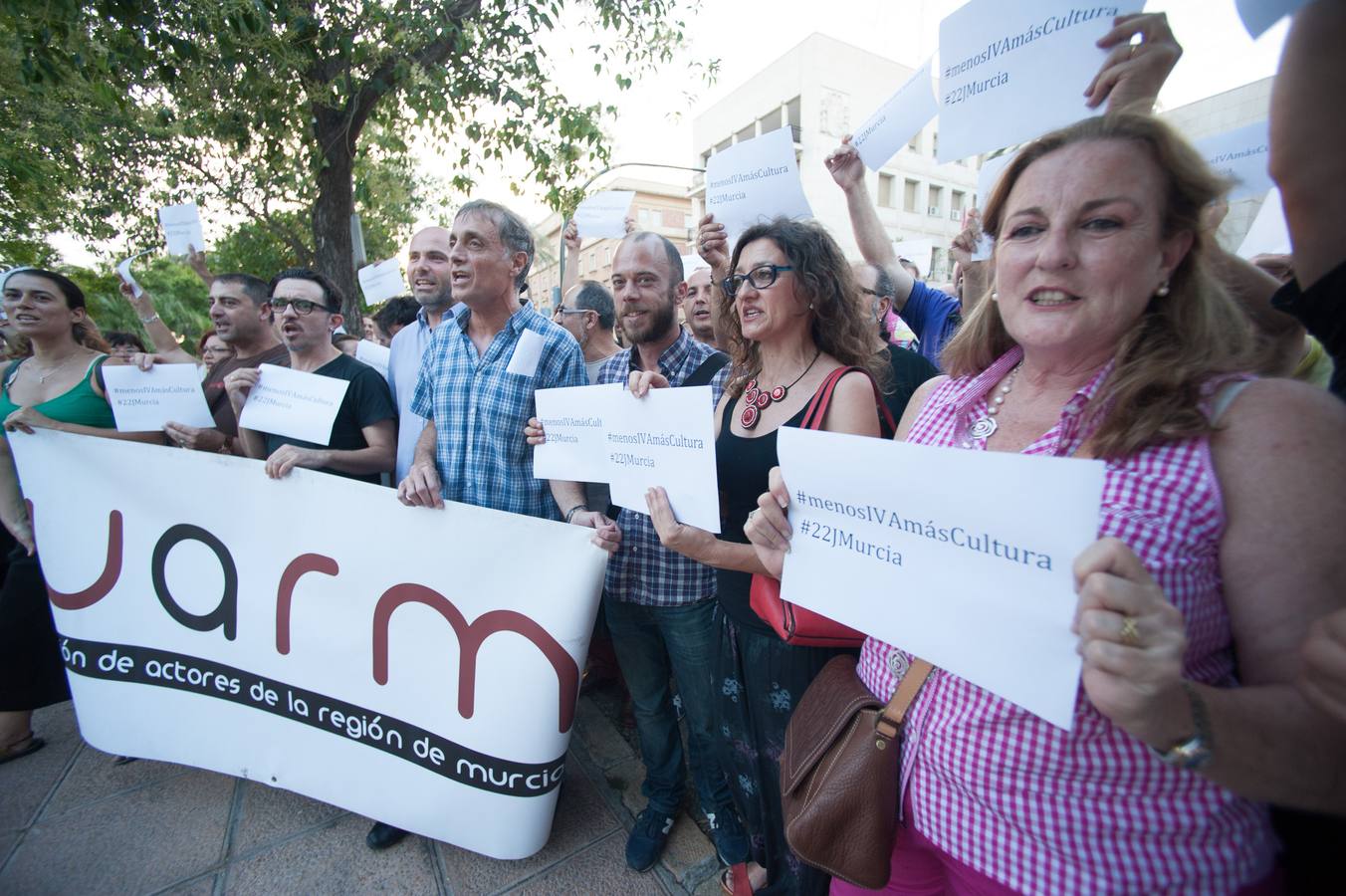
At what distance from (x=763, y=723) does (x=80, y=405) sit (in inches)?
155

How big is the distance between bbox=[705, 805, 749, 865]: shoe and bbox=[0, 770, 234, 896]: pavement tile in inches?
80.0

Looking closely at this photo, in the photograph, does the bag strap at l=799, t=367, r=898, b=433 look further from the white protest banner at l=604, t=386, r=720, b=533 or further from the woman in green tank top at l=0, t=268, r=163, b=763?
the woman in green tank top at l=0, t=268, r=163, b=763

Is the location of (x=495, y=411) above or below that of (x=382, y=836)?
above

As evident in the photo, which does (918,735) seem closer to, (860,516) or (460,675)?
(860,516)

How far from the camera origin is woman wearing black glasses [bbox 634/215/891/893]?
5.15ft

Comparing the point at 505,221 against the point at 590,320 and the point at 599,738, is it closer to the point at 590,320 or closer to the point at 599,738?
the point at 590,320

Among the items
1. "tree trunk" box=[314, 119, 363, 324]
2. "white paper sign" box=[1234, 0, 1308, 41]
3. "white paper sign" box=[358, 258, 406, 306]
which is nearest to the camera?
"white paper sign" box=[1234, 0, 1308, 41]

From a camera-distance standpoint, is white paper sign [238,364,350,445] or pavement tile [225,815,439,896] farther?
white paper sign [238,364,350,445]

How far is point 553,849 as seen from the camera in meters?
2.21

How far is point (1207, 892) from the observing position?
31.9 inches

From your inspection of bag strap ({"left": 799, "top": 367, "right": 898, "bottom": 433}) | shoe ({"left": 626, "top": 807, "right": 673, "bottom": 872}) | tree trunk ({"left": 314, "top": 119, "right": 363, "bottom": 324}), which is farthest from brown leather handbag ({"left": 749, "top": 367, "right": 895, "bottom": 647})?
tree trunk ({"left": 314, "top": 119, "right": 363, "bottom": 324})

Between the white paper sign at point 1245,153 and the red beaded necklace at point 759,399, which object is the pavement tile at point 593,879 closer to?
the red beaded necklace at point 759,399

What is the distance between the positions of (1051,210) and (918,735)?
3.39 ft

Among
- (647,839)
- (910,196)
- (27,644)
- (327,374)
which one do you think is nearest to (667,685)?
(647,839)
